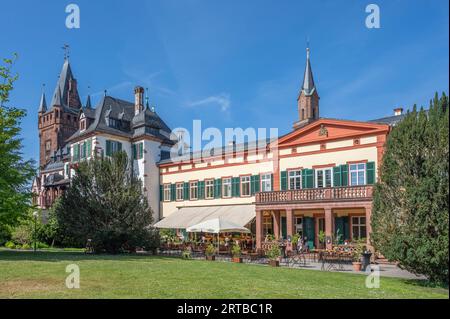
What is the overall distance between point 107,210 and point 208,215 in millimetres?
7704

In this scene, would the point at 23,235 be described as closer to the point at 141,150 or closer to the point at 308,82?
the point at 141,150

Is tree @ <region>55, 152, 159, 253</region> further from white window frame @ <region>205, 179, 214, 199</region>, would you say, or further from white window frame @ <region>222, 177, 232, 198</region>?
white window frame @ <region>205, 179, 214, 199</region>

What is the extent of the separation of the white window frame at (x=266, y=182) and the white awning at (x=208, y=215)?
1.50 meters

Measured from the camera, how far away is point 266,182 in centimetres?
3062

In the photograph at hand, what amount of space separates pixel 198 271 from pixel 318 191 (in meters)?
10.9

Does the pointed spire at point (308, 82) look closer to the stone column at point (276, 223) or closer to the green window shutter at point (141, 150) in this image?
the green window shutter at point (141, 150)

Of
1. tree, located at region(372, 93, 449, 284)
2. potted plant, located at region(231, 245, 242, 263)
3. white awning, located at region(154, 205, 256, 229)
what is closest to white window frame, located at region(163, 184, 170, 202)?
white awning, located at region(154, 205, 256, 229)

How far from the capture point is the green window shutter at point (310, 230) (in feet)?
91.2

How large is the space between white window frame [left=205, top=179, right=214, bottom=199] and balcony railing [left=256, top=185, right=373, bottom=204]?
267 inches

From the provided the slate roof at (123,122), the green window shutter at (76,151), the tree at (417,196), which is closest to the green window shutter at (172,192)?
the slate roof at (123,122)

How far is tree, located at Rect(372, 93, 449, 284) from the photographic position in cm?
1311

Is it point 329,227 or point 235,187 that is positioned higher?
point 235,187

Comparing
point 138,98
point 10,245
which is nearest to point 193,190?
point 138,98
